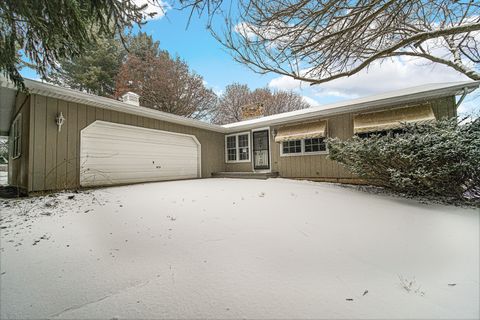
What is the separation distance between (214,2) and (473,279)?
11.5 feet

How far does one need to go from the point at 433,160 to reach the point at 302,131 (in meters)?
4.41

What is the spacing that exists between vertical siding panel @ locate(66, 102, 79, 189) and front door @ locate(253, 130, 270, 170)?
20.9 ft

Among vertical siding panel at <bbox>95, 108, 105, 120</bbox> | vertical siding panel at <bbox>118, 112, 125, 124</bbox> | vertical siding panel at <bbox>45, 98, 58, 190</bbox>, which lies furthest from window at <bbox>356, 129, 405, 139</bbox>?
vertical siding panel at <bbox>45, 98, 58, 190</bbox>

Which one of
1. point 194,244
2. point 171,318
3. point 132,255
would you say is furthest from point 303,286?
point 132,255

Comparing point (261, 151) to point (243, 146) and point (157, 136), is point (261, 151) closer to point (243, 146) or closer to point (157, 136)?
point (243, 146)

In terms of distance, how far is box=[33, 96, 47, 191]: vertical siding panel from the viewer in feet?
15.2

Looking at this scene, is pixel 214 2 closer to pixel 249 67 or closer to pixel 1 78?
pixel 249 67

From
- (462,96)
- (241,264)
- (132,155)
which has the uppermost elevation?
(462,96)

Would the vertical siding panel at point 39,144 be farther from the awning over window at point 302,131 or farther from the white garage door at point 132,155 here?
the awning over window at point 302,131

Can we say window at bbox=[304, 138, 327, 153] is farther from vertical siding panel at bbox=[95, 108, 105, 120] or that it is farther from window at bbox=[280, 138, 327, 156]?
vertical siding panel at bbox=[95, 108, 105, 120]

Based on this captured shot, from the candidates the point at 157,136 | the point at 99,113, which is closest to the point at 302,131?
the point at 157,136

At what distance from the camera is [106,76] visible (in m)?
15.5

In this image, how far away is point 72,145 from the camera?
5.23 metres

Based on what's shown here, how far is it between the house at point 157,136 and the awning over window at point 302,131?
3 centimetres
